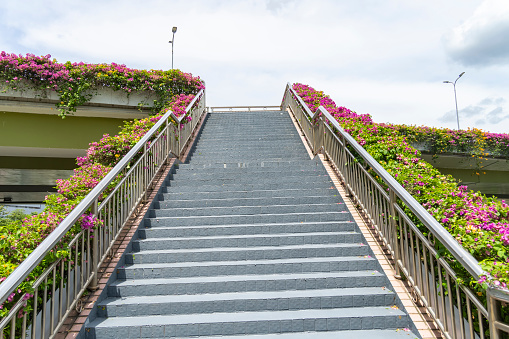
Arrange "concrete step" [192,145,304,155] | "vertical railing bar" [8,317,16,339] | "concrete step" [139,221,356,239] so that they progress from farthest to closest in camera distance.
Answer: "concrete step" [192,145,304,155] < "concrete step" [139,221,356,239] < "vertical railing bar" [8,317,16,339]

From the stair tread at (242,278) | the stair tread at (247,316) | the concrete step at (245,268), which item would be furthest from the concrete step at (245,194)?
the stair tread at (247,316)

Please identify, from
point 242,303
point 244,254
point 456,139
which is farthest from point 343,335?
point 456,139

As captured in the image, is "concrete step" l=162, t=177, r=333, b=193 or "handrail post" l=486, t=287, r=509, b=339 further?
"concrete step" l=162, t=177, r=333, b=193

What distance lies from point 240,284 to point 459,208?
7.09 ft

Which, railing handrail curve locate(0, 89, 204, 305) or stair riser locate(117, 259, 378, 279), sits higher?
railing handrail curve locate(0, 89, 204, 305)

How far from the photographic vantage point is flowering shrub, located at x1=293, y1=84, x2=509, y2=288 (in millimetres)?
2195

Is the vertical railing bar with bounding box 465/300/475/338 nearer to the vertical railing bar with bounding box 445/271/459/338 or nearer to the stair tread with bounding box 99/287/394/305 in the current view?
the vertical railing bar with bounding box 445/271/459/338

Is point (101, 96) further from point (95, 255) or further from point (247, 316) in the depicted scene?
point (247, 316)

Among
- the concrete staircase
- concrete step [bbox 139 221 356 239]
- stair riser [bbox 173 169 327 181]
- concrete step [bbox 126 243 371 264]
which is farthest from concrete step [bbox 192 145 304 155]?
concrete step [bbox 126 243 371 264]

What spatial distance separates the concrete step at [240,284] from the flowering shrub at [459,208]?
0.88 m

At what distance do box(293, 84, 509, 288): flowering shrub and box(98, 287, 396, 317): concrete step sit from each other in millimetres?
874

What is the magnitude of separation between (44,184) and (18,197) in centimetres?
255

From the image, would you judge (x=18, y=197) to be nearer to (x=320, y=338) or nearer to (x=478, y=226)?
(x=320, y=338)

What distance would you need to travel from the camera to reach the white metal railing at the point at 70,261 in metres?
2.20
